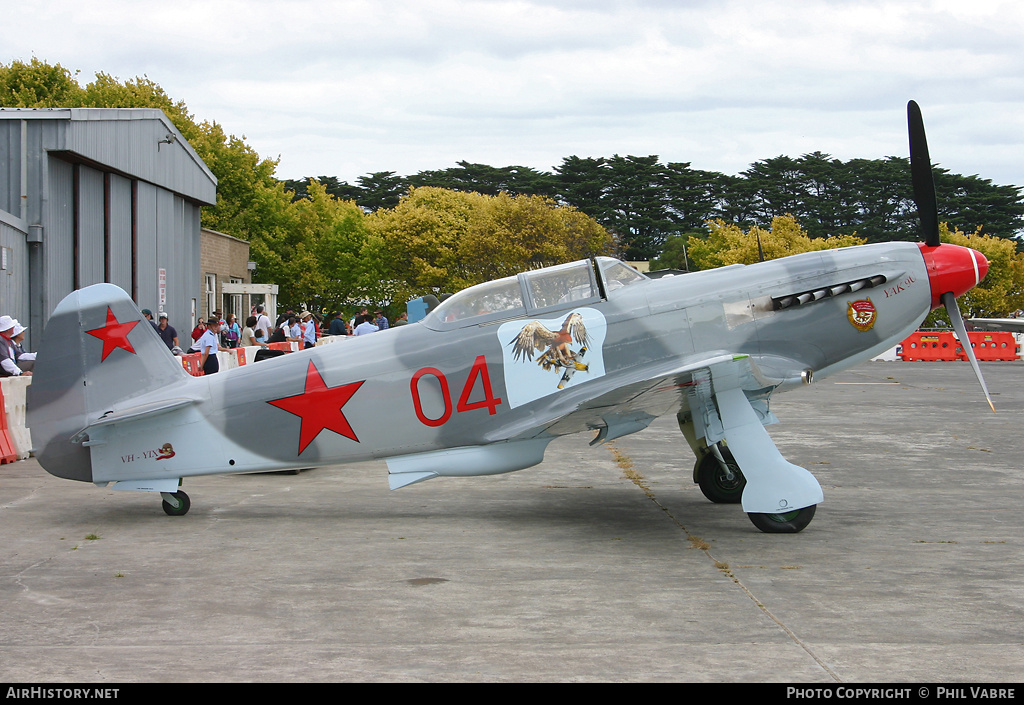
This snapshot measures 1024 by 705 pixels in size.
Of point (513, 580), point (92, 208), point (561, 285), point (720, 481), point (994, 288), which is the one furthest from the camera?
point (994, 288)

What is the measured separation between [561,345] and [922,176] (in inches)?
136

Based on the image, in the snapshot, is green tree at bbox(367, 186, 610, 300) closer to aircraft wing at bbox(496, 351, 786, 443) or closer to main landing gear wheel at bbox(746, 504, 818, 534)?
aircraft wing at bbox(496, 351, 786, 443)

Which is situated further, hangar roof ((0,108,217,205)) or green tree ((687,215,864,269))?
green tree ((687,215,864,269))

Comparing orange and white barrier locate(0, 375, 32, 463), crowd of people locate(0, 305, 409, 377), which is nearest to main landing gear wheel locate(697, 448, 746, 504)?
crowd of people locate(0, 305, 409, 377)

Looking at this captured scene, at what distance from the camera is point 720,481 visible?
323 inches

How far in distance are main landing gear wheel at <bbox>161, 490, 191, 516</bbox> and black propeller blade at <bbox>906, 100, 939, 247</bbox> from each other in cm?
648

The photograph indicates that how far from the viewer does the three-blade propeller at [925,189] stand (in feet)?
24.8

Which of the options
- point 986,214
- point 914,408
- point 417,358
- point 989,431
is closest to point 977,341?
point 914,408

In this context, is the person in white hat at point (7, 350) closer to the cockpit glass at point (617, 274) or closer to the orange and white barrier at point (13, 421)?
the orange and white barrier at point (13, 421)

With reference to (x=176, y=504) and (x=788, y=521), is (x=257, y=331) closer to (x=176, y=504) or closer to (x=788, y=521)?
(x=176, y=504)

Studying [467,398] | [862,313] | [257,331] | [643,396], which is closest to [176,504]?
[467,398]

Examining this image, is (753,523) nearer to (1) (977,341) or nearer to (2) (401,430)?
(2) (401,430)

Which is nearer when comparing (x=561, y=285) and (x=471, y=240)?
→ (x=561, y=285)

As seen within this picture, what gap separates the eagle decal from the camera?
7297mm
